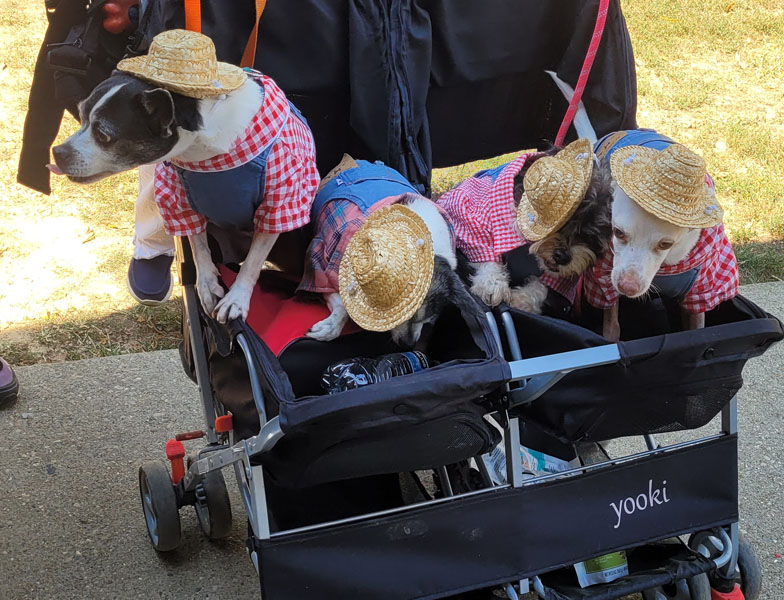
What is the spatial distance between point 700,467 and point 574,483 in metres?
0.35

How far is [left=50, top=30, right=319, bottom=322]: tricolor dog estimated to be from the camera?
1.92m

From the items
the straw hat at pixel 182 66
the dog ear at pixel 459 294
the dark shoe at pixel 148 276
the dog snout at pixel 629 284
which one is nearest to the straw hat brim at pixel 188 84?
the straw hat at pixel 182 66

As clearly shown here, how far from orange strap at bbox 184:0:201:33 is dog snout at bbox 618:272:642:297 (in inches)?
49.0

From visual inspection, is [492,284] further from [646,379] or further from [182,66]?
[182,66]

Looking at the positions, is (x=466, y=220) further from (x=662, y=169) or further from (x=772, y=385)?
(x=772, y=385)

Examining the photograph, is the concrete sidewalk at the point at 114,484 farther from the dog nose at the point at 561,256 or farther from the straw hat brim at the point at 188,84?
the straw hat brim at the point at 188,84

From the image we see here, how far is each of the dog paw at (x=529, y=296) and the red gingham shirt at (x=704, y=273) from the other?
0.14 m

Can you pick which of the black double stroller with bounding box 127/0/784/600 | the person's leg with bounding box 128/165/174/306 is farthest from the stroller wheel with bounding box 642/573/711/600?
the person's leg with bounding box 128/165/174/306

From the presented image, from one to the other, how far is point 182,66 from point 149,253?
135cm

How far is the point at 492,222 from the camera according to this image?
7.46 ft

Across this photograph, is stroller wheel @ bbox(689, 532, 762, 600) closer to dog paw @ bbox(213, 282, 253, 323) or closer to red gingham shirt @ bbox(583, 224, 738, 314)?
red gingham shirt @ bbox(583, 224, 738, 314)

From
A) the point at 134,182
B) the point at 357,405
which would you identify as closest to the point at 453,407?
the point at 357,405

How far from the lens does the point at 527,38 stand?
2688 mm

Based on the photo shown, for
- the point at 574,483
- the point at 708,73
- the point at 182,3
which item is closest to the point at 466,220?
the point at 574,483
